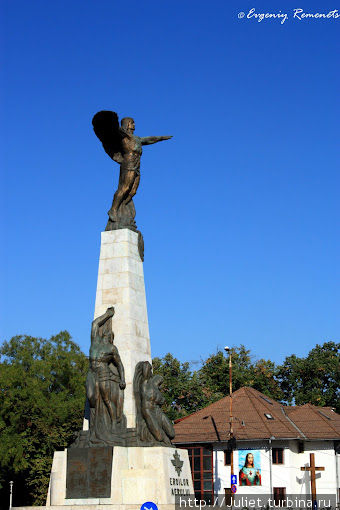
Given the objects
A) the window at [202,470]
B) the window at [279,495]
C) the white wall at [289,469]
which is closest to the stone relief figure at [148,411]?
the window at [279,495]

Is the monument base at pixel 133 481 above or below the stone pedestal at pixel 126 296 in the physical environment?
below

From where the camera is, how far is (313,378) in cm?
5584

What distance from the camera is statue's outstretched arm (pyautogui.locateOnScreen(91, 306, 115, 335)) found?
19763 millimetres

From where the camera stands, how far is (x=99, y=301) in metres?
20.6

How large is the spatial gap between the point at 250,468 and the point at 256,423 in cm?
264

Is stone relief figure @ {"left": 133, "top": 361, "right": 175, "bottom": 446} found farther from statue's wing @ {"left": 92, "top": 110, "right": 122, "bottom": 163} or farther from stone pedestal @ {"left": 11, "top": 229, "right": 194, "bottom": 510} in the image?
statue's wing @ {"left": 92, "top": 110, "right": 122, "bottom": 163}

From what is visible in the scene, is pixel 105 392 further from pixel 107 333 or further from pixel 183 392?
pixel 183 392

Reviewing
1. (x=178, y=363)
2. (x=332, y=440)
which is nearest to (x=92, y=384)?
(x=332, y=440)

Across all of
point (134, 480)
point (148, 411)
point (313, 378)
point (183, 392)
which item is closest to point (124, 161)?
point (148, 411)

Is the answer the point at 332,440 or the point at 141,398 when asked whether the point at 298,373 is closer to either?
the point at 332,440

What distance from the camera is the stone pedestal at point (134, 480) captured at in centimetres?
1780

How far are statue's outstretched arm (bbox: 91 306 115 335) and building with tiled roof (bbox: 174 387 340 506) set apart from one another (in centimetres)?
2143

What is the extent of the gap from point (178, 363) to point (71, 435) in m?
17.3

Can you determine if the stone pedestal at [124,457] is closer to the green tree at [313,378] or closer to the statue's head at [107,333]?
the statue's head at [107,333]
